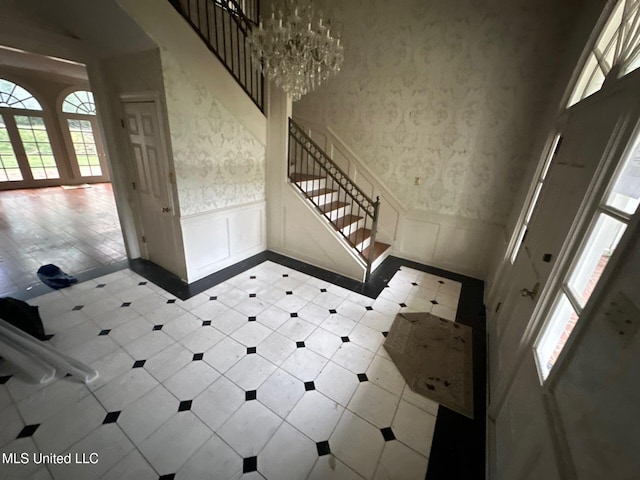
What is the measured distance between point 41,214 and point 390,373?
7934 millimetres

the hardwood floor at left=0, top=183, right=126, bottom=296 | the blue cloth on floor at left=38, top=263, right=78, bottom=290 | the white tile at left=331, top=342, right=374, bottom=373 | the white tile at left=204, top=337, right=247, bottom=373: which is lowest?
the white tile at left=204, top=337, right=247, bottom=373

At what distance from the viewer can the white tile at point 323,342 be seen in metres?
2.49

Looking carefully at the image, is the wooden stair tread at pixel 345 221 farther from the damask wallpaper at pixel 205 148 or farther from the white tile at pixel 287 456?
the white tile at pixel 287 456

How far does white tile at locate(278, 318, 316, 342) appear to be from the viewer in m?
2.65

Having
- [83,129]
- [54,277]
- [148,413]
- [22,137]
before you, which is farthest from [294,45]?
[83,129]

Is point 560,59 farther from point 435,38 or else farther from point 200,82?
point 200,82

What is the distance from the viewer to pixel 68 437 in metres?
1.65

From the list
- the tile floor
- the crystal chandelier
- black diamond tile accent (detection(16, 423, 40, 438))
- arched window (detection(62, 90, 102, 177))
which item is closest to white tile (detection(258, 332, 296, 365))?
the tile floor

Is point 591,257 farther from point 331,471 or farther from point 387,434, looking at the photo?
point 331,471

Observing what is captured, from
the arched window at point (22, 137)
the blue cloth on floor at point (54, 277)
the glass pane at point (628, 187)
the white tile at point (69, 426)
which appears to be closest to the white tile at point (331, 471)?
the white tile at point (69, 426)

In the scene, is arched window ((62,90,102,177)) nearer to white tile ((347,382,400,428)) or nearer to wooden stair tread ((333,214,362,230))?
wooden stair tread ((333,214,362,230))

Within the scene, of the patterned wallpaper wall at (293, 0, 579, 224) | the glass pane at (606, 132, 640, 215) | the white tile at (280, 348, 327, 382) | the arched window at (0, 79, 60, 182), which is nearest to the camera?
the glass pane at (606, 132, 640, 215)

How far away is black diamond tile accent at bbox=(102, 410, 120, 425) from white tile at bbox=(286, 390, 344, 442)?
1203mm

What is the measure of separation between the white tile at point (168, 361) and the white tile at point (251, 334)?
0.45 m
